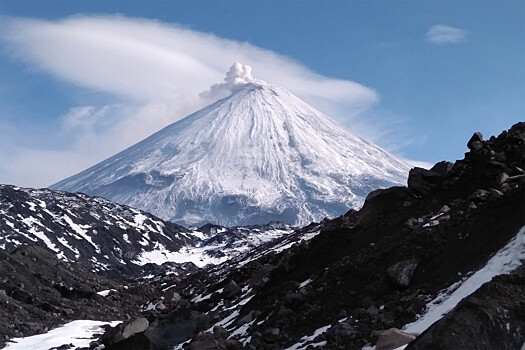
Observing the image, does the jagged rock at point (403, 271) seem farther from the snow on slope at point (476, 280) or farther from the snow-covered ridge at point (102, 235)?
the snow-covered ridge at point (102, 235)

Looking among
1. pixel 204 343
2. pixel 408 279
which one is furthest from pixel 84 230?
pixel 408 279

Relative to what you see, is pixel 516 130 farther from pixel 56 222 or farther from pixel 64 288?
pixel 56 222

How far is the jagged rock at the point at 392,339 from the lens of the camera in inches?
385

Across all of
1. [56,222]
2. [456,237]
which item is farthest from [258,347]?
[56,222]

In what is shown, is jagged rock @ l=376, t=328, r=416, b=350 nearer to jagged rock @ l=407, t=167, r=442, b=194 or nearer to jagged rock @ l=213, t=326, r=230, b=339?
jagged rock @ l=213, t=326, r=230, b=339

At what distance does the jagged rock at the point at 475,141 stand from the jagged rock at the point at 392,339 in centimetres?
936

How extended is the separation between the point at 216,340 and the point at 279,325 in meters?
1.61

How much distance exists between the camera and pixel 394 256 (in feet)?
47.3

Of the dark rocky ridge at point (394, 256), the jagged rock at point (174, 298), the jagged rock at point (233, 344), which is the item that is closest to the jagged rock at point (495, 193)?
the dark rocky ridge at point (394, 256)

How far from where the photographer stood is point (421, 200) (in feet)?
60.1

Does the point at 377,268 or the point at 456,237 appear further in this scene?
the point at 377,268

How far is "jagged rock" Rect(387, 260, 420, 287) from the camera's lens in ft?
42.5

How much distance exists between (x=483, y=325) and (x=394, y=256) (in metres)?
6.47

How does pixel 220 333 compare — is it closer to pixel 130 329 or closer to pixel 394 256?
pixel 394 256
